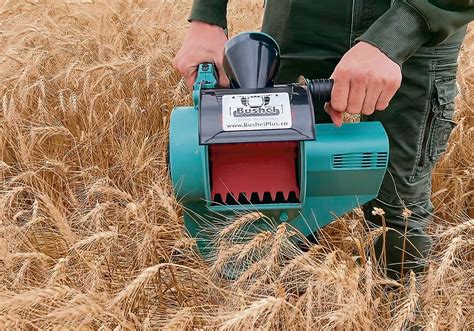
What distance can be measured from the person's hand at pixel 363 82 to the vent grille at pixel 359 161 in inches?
3.0

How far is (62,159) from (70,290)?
48.8 inches

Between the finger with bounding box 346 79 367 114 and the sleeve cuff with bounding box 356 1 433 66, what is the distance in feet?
0.34

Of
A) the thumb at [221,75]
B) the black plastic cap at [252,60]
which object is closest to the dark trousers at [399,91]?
the thumb at [221,75]

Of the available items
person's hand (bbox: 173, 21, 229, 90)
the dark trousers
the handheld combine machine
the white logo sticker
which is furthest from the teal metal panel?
the dark trousers

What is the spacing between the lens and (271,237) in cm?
133

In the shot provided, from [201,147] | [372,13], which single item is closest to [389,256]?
[372,13]

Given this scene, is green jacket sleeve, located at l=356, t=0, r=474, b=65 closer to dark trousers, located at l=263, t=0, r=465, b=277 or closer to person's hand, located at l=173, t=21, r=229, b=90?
dark trousers, located at l=263, t=0, r=465, b=277

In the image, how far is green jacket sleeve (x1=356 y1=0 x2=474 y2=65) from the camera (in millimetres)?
1280

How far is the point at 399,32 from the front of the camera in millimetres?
1289

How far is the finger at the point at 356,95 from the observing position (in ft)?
4.04

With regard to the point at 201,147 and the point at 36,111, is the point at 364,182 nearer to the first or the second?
the point at 201,147

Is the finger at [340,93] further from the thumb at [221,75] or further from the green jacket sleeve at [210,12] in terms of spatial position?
the green jacket sleeve at [210,12]

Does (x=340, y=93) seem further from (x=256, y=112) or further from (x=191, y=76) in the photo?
(x=191, y=76)

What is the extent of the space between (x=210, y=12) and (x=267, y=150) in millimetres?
637
